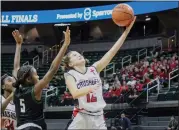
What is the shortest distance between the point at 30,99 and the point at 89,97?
2.59 ft

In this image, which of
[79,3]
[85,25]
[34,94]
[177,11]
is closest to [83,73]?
[34,94]

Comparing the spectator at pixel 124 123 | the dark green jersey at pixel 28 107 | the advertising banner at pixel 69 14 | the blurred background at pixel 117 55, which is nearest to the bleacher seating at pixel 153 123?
the blurred background at pixel 117 55

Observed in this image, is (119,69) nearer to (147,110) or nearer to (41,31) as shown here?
(147,110)

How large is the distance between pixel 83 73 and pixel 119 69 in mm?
16787

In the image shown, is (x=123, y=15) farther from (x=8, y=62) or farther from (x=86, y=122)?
(x=8, y=62)

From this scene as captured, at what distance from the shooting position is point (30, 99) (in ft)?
14.6

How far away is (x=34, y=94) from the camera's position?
14.5ft

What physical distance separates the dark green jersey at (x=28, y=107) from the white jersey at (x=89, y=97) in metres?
0.63

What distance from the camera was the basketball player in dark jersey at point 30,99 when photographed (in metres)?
4.42

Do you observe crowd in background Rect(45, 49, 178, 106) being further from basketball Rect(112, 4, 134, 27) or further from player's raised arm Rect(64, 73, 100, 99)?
player's raised arm Rect(64, 73, 100, 99)

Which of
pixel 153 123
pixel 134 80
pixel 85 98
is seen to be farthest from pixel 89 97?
pixel 134 80

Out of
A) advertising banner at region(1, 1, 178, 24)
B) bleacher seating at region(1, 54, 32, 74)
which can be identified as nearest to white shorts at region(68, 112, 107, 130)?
advertising banner at region(1, 1, 178, 24)

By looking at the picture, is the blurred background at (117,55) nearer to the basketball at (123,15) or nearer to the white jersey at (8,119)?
the basketball at (123,15)

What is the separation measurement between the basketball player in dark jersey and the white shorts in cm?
54
